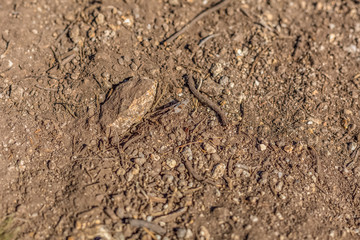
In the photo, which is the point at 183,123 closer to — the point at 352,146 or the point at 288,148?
the point at 288,148

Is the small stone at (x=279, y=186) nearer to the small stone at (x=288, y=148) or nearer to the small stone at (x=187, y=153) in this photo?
the small stone at (x=288, y=148)

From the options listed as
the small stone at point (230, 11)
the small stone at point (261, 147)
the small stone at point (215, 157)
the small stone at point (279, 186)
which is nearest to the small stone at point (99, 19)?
the small stone at point (230, 11)

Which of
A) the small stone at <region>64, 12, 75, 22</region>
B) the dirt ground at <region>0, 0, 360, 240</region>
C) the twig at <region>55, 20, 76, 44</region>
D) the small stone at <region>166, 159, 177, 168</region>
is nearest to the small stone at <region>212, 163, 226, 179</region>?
the dirt ground at <region>0, 0, 360, 240</region>

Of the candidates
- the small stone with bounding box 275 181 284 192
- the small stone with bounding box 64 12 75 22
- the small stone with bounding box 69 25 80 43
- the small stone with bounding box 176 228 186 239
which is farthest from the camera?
the small stone with bounding box 64 12 75 22

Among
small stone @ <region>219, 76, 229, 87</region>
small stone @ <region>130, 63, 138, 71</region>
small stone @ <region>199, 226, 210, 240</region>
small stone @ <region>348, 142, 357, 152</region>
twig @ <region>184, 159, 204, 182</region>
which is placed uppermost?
small stone @ <region>130, 63, 138, 71</region>

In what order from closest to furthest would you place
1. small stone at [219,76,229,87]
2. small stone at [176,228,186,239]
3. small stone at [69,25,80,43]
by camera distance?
small stone at [176,228,186,239] < small stone at [219,76,229,87] < small stone at [69,25,80,43]

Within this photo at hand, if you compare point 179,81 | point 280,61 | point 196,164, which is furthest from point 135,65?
point 280,61

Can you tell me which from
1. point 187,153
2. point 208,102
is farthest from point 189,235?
point 208,102

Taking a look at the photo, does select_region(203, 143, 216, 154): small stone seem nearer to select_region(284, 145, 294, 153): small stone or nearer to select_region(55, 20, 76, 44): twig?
select_region(284, 145, 294, 153): small stone
